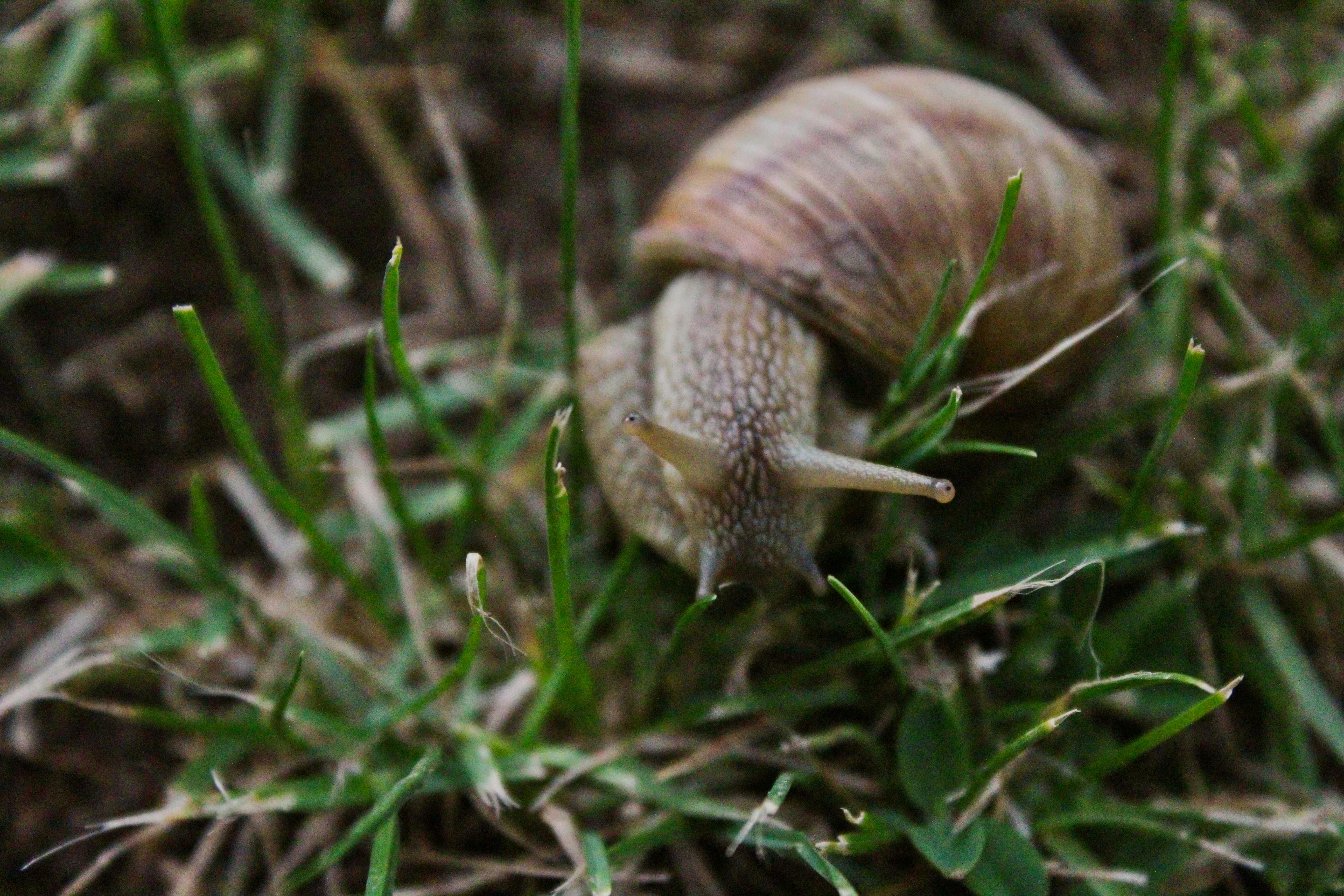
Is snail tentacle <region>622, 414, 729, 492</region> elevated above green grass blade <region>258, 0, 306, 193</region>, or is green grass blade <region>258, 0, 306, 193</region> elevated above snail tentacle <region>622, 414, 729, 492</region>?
green grass blade <region>258, 0, 306, 193</region>

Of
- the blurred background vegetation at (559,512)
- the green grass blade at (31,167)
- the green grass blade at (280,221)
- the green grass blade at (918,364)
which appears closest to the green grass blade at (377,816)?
the blurred background vegetation at (559,512)

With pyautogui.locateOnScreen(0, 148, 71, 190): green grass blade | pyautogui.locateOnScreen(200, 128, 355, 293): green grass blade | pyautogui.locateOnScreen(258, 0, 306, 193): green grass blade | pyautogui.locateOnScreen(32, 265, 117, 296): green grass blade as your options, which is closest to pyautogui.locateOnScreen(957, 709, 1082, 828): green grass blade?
pyautogui.locateOnScreen(200, 128, 355, 293): green grass blade

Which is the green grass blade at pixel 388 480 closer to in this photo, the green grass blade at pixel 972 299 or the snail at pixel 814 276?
the snail at pixel 814 276

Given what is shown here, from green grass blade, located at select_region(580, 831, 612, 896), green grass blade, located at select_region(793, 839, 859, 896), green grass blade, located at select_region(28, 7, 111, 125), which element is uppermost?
green grass blade, located at select_region(28, 7, 111, 125)

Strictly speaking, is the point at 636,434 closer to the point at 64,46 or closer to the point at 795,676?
the point at 795,676

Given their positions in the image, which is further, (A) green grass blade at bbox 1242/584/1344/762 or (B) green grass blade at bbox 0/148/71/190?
(B) green grass blade at bbox 0/148/71/190

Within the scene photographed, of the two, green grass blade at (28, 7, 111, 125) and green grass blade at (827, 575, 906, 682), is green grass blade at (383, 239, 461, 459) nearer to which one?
green grass blade at (827, 575, 906, 682)

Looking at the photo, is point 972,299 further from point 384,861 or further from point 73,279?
point 73,279

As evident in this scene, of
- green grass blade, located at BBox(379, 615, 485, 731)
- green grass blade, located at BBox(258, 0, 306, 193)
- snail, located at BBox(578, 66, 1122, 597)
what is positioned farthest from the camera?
green grass blade, located at BBox(258, 0, 306, 193)
